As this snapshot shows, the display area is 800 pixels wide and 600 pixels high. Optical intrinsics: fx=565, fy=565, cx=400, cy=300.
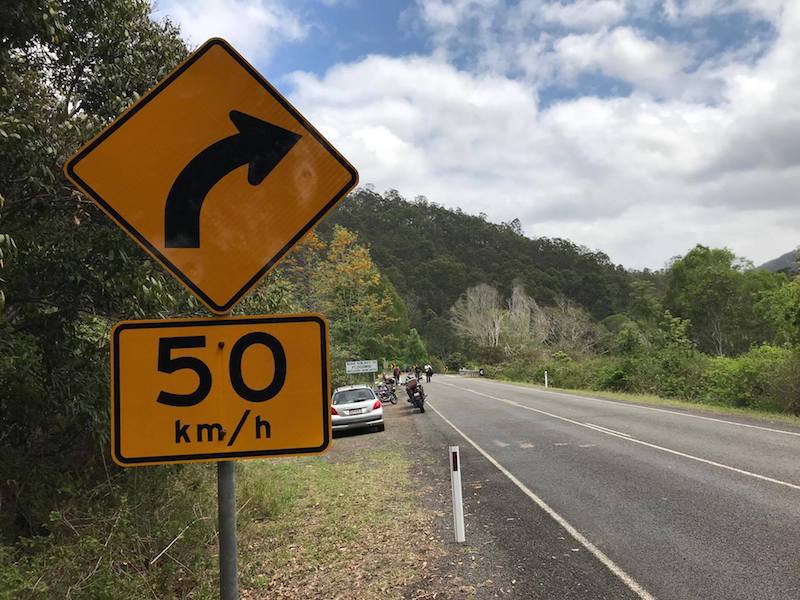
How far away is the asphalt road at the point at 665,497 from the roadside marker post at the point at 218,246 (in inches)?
151

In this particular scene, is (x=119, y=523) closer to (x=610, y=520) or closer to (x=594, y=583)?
(x=594, y=583)

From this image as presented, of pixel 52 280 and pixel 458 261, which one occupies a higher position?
pixel 458 261

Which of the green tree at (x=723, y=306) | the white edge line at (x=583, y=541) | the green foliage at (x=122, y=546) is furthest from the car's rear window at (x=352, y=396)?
the green tree at (x=723, y=306)

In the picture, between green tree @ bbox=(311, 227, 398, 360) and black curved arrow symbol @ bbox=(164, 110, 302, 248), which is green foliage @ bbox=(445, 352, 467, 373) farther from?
black curved arrow symbol @ bbox=(164, 110, 302, 248)

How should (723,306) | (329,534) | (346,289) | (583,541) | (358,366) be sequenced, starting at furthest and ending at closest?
(723,306) < (346,289) < (358,366) < (329,534) < (583,541)

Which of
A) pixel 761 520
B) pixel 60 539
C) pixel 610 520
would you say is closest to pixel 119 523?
pixel 60 539

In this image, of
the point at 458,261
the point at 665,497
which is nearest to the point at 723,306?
the point at 665,497

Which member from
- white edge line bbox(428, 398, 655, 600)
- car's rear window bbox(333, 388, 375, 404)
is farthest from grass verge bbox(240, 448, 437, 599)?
car's rear window bbox(333, 388, 375, 404)

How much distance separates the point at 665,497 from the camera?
24.1 ft

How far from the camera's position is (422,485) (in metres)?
9.31

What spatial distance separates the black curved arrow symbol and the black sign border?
75 millimetres

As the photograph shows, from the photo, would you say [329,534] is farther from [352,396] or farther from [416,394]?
[416,394]

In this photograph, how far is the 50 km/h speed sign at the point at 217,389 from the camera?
1997mm

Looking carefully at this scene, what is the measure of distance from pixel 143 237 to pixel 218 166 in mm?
380
